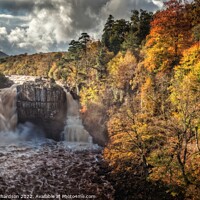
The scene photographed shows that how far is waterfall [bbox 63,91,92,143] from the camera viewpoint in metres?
46.0

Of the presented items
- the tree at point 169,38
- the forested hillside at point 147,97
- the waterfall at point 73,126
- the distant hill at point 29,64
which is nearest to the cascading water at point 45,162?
the waterfall at point 73,126

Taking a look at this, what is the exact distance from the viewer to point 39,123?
161ft

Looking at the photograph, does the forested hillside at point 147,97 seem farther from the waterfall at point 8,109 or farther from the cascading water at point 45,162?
the waterfall at point 8,109

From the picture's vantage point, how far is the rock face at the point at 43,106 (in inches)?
1861

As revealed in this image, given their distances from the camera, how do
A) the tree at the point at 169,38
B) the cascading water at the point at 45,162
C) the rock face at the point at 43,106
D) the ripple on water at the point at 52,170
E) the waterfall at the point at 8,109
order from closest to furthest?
1. the cascading water at the point at 45,162
2. the ripple on water at the point at 52,170
3. the tree at the point at 169,38
4. the waterfall at the point at 8,109
5. the rock face at the point at 43,106

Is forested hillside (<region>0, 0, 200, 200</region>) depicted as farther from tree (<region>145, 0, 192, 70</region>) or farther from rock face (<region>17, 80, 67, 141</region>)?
rock face (<region>17, 80, 67, 141</region>)

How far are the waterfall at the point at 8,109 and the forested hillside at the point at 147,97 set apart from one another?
1301 centimetres

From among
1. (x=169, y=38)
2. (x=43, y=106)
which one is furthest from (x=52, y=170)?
(x=169, y=38)

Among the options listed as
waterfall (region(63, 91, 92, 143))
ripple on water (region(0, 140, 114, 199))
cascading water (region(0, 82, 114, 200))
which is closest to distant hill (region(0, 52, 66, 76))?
waterfall (region(63, 91, 92, 143))

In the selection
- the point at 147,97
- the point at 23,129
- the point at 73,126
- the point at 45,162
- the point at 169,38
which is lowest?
the point at 45,162

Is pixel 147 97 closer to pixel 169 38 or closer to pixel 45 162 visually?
pixel 169 38

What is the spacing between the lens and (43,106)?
1882 inches

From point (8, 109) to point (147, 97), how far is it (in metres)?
27.0

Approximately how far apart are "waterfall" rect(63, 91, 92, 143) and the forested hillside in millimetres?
1770
